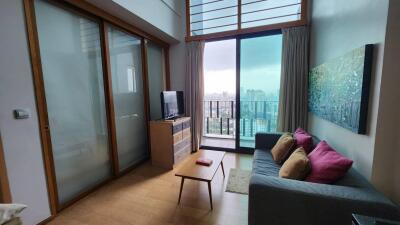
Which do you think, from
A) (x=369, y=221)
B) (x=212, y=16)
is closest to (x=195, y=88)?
(x=212, y=16)

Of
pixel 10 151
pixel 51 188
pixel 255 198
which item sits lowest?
pixel 51 188

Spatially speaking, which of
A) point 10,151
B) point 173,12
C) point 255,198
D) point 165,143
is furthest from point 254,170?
point 173,12

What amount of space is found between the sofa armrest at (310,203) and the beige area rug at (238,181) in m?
1.03

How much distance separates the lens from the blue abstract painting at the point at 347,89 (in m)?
1.30

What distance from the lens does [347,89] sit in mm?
1546

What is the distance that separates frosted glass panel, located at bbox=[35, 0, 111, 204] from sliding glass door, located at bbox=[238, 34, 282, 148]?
2.55m

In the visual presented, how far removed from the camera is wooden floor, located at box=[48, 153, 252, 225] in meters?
1.80

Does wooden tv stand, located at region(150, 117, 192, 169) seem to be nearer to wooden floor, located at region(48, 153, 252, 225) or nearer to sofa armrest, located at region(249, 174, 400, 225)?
wooden floor, located at region(48, 153, 252, 225)

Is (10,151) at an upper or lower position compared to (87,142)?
upper

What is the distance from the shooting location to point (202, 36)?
3.61m

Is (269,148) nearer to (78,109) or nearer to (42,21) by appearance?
(78,109)

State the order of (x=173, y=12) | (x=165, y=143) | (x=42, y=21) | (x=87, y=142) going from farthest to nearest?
(x=173, y=12), (x=165, y=143), (x=87, y=142), (x=42, y=21)

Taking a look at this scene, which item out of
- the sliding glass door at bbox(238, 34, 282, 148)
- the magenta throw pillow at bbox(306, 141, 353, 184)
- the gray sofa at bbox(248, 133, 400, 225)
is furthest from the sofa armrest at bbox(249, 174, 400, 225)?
the sliding glass door at bbox(238, 34, 282, 148)

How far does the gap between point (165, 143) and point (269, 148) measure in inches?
66.6
